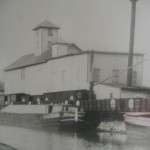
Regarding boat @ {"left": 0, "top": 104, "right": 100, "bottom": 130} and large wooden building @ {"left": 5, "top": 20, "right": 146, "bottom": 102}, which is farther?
boat @ {"left": 0, "top": 104, "right": 100, "bottom": 130}

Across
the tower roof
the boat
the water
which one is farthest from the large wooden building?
the water

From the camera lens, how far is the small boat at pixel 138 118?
2771 millimetres

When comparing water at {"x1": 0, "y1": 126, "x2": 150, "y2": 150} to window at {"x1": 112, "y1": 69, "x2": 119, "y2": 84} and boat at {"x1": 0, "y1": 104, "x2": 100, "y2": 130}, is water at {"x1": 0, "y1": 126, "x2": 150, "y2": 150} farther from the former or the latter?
window at {"x1": 112, "y1": 69, "x2": 119, "y2": 84}

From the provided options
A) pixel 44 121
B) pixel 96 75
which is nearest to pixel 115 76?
pixel 96 75

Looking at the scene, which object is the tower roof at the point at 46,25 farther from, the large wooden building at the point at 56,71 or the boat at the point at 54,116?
→ the boat at the point at 54,116

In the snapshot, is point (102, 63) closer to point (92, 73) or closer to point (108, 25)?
point (92, 73)

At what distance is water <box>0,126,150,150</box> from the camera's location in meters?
2.87

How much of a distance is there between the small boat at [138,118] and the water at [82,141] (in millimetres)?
62

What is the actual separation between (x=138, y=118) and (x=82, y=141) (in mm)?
638

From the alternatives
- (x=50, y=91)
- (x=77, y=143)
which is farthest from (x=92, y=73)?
(x=77, y=143)

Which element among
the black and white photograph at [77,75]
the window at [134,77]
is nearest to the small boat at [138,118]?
the black and white photograph at [77,75]

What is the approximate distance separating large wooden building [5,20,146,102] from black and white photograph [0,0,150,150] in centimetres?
1

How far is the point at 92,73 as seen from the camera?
4.13m

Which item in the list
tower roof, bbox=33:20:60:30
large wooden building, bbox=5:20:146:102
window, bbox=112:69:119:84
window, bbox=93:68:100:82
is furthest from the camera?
window, bbox=93:68:100:82
